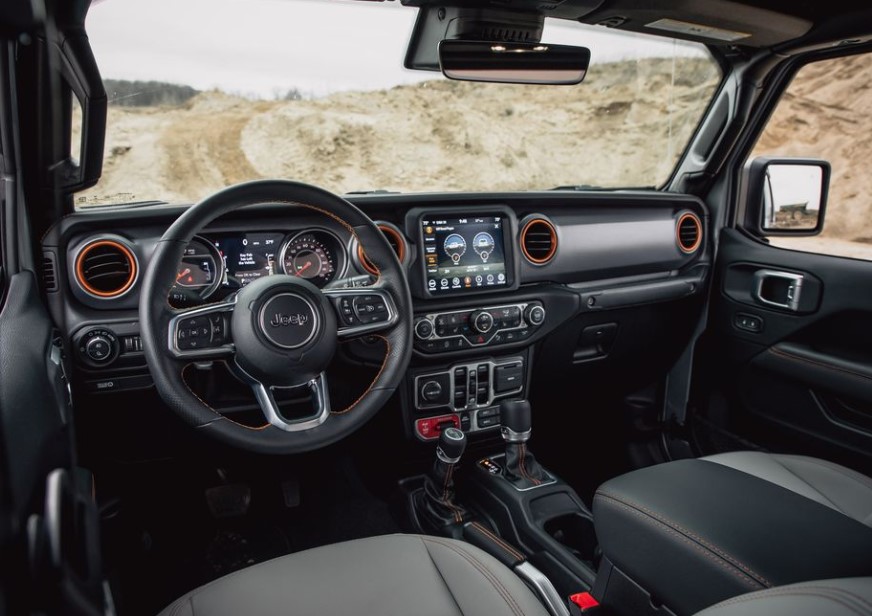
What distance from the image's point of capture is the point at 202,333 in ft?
5.07

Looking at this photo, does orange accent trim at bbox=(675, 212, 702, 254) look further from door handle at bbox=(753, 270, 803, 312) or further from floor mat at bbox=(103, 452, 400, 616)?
floor mat at bbox=(103, 452, 400, 616)

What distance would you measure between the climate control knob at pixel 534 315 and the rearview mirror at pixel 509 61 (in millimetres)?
838

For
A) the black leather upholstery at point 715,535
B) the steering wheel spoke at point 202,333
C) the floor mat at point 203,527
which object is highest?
the steering wheel spoke at point 202,333

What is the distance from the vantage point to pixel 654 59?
4.04 m

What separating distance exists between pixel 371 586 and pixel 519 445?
1.20 m

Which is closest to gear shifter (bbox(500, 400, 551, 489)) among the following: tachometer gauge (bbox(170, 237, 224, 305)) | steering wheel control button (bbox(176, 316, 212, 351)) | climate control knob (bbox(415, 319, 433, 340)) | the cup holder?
the cup holder

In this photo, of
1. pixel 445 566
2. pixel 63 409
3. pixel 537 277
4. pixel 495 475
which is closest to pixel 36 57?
pixel 63 409

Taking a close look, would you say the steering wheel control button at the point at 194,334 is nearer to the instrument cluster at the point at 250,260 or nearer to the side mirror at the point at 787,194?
the instrument cluster at the point at 250,260

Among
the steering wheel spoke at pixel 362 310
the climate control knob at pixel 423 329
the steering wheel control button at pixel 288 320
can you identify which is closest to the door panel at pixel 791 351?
the climate control knob at pixel 423 329

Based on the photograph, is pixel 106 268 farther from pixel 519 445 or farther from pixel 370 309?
pixel 519 445

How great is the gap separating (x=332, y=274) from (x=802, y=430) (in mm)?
1949

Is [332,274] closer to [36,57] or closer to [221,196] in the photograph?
[221,196]

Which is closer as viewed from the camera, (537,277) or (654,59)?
(537,277)

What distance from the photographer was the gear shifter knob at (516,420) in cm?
242
